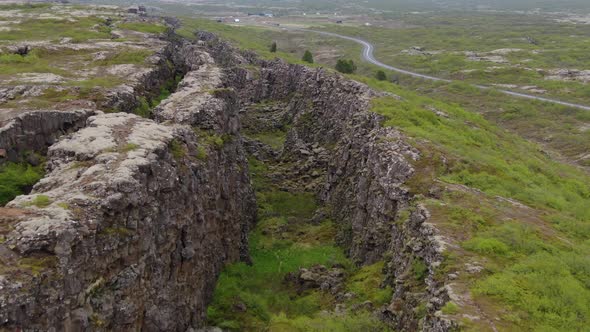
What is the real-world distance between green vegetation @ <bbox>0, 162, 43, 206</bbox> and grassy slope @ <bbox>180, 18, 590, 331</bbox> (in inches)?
950

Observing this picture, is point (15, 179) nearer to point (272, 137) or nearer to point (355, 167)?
point (355, 167)

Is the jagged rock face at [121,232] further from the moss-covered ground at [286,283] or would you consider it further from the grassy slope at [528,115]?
the grassy slope at [528,115]

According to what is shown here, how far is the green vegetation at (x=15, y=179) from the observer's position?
2930cm

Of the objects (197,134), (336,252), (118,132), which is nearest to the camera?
(118,132)

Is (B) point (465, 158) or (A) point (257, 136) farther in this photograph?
(A) point (257, 136)

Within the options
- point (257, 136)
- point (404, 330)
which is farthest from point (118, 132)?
point (257, 136)

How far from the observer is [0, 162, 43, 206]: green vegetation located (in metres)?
29.3

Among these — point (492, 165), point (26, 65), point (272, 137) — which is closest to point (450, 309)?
point (492, 165)

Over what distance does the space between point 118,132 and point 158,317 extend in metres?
11.2

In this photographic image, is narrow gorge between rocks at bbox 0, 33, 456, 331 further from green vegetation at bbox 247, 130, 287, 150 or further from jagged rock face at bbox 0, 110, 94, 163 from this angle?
green vegetation at bbox 247, 130, 287, 150

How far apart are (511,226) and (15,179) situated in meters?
29.1

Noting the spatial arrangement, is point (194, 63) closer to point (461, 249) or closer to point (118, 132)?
point (118, 132)

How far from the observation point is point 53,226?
63.5 feet

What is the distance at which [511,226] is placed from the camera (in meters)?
28.6
